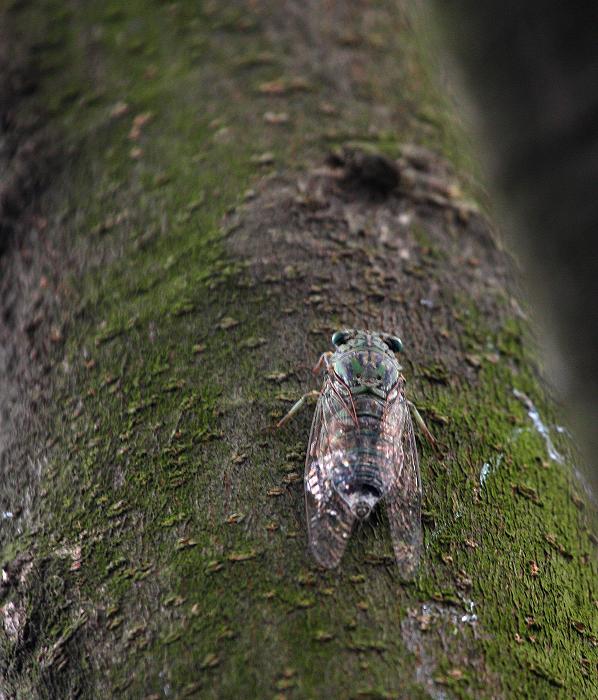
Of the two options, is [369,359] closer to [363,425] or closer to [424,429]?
[363,425]

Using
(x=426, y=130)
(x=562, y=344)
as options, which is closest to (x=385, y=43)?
A: (x=426, y=130)

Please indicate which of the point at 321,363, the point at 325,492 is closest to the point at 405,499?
the point at 325,492

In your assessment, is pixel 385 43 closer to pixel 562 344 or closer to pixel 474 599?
pixel 562 344

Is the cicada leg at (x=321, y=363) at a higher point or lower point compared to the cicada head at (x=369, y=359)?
higher

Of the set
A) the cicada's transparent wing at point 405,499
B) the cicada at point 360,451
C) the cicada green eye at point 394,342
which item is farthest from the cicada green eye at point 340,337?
the cicada's transparent wing at point 405,499

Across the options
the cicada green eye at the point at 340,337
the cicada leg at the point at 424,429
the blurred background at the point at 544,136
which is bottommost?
the blurred background at the point at 544,136

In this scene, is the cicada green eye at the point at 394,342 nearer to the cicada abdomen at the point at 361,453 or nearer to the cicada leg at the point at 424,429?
the cicada abdomen at the point at 361,453
